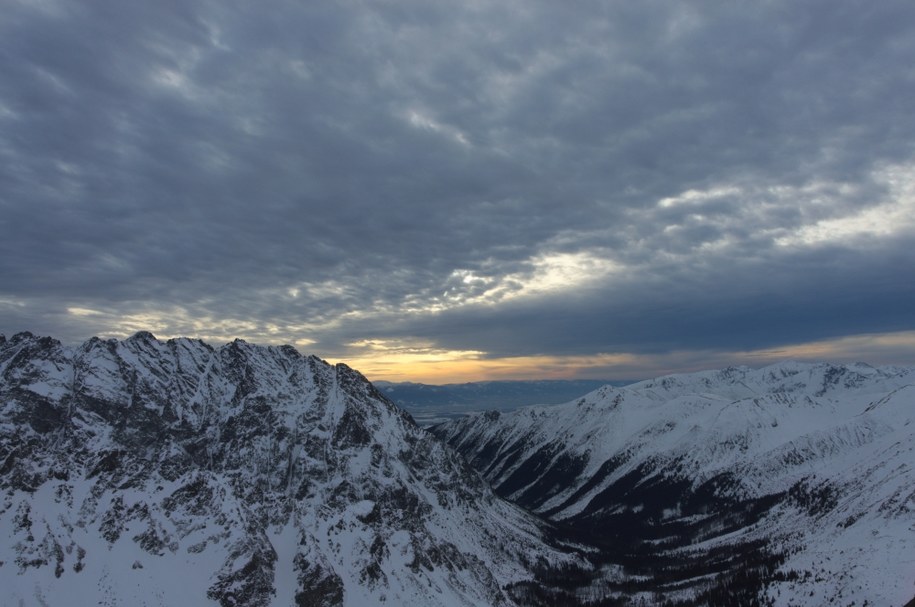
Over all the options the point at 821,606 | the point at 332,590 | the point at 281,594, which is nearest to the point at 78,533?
the point at 281,594

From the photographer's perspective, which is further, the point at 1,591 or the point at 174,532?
the point at 174,532

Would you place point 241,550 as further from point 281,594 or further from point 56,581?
point 56,581

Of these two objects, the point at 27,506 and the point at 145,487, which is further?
the point at 145,487

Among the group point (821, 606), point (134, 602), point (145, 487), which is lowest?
point (821, 606)

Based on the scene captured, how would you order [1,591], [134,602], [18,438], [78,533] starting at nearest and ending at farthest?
[1,591] < [134,602] < [78,533] < [18,438]

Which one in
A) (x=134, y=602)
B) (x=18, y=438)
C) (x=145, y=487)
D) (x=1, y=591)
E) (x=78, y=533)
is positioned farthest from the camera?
(x=145, y=487)

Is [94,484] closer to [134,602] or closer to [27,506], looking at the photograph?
[27,506]

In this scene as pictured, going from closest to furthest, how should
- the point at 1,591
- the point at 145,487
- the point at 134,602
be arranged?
the point at 1,591 → the point at 134,602 → the point at 145,487

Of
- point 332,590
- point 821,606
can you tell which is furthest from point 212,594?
point 821,606

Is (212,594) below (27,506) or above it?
below
